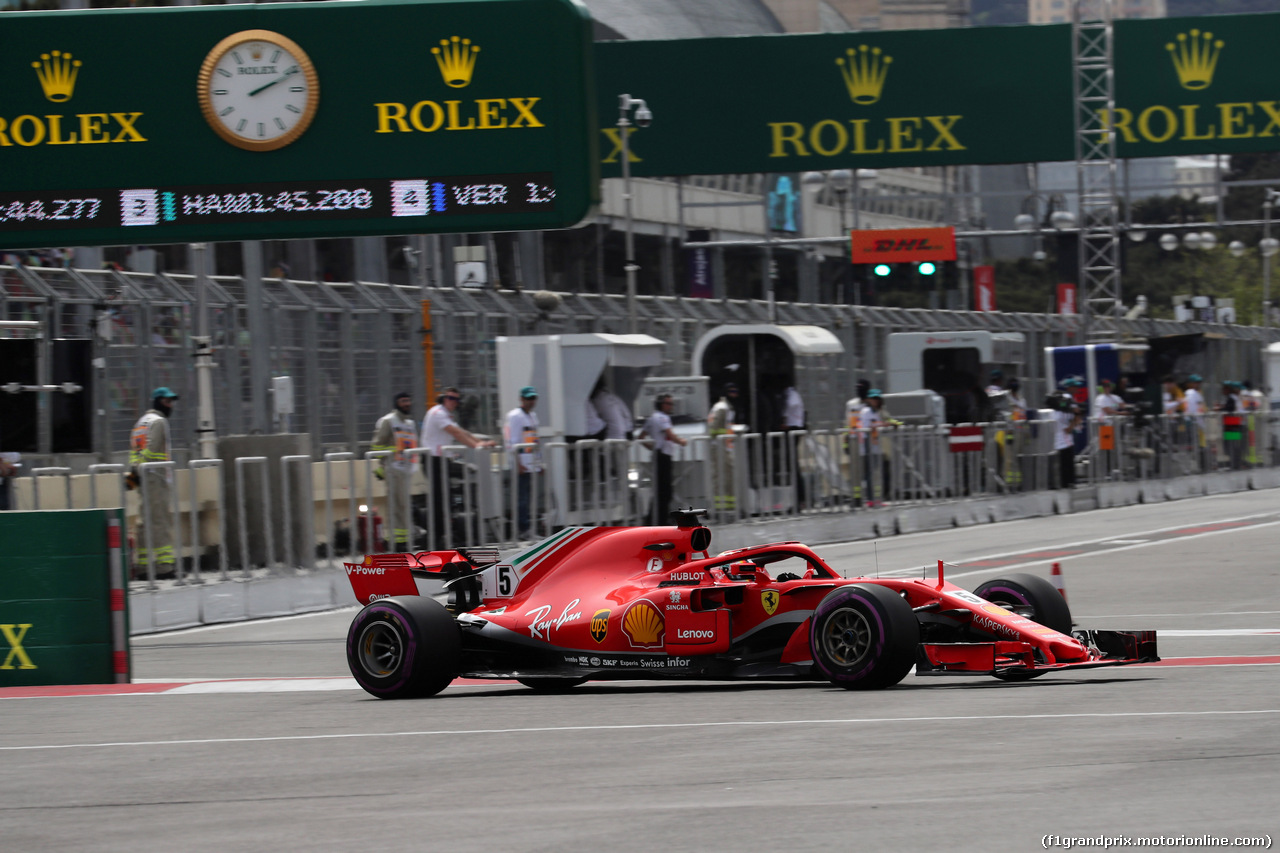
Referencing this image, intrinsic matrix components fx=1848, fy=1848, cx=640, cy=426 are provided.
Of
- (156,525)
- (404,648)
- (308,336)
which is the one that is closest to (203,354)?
(308,336)

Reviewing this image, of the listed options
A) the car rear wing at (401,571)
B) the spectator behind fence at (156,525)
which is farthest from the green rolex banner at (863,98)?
the car rear wing at (401,571)

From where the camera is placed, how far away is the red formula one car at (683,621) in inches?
349

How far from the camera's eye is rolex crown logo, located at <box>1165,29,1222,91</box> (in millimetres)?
34500

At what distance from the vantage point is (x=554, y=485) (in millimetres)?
17922

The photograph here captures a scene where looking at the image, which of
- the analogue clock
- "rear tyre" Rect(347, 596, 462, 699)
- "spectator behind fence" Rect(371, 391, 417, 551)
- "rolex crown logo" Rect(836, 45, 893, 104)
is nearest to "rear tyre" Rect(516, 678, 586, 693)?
"rear tyre" Rect(347, 596, 462, 699)

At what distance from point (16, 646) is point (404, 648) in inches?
115

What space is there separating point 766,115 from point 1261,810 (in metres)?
29.6

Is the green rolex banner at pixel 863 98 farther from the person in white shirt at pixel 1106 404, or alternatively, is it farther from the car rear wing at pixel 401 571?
the car rear wing at pixel 401 571

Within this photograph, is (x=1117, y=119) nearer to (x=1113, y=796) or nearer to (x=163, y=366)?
(x=163, y=366)

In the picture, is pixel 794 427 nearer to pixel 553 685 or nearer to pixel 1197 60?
pixel 553 685

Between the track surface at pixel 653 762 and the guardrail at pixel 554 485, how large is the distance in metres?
3.02

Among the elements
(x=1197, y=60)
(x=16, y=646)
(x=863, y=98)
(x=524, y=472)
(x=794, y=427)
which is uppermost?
(x=1197, y=60)

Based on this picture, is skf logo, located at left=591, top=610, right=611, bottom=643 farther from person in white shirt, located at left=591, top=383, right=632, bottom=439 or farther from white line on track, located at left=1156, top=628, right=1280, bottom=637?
person in white shirt, located at left=591, top=383, right=632, bottom=439

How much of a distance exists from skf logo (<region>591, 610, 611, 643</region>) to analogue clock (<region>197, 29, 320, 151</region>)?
8.33m
